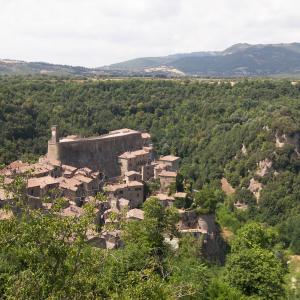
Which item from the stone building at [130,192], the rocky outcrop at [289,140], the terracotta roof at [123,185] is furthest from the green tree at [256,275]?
the rocky outcrop at [289,140]

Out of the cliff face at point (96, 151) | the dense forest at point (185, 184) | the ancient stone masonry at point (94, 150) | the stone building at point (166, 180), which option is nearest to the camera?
the dense forest at point (185, 184)

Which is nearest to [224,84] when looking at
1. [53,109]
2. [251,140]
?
[251,140]

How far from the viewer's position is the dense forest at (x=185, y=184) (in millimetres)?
15078

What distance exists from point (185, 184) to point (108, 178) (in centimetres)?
885

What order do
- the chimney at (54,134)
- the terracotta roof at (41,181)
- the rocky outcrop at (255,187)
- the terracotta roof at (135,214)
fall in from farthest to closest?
1. the rocky outcrop at (255,187)
2. the chimney at (54,134)
3. the terracotta roof at (41,181)
4. the terracotta roof at (135,214)

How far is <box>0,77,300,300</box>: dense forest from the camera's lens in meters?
15.1

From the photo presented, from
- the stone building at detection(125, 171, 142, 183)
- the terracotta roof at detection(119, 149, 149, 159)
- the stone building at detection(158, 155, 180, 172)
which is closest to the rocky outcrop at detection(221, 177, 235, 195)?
the stone building at detection(158, 155, 180, 172)

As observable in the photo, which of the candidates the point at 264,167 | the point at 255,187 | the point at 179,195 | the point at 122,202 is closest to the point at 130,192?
the point at 122,202

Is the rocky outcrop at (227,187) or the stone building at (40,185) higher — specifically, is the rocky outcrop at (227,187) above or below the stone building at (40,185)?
below

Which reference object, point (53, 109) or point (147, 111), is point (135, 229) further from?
point (147, 111)

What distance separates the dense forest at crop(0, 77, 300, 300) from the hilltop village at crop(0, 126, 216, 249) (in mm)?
2868

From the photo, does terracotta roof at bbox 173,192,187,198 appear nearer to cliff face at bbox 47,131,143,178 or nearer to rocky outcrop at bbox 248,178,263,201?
cliff face at bbox 47,131,143,178

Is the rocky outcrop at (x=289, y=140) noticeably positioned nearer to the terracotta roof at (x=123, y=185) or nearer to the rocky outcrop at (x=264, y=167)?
the rocky outcrop at (x=264, y=167)

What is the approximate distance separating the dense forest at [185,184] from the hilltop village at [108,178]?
2.87 metres
